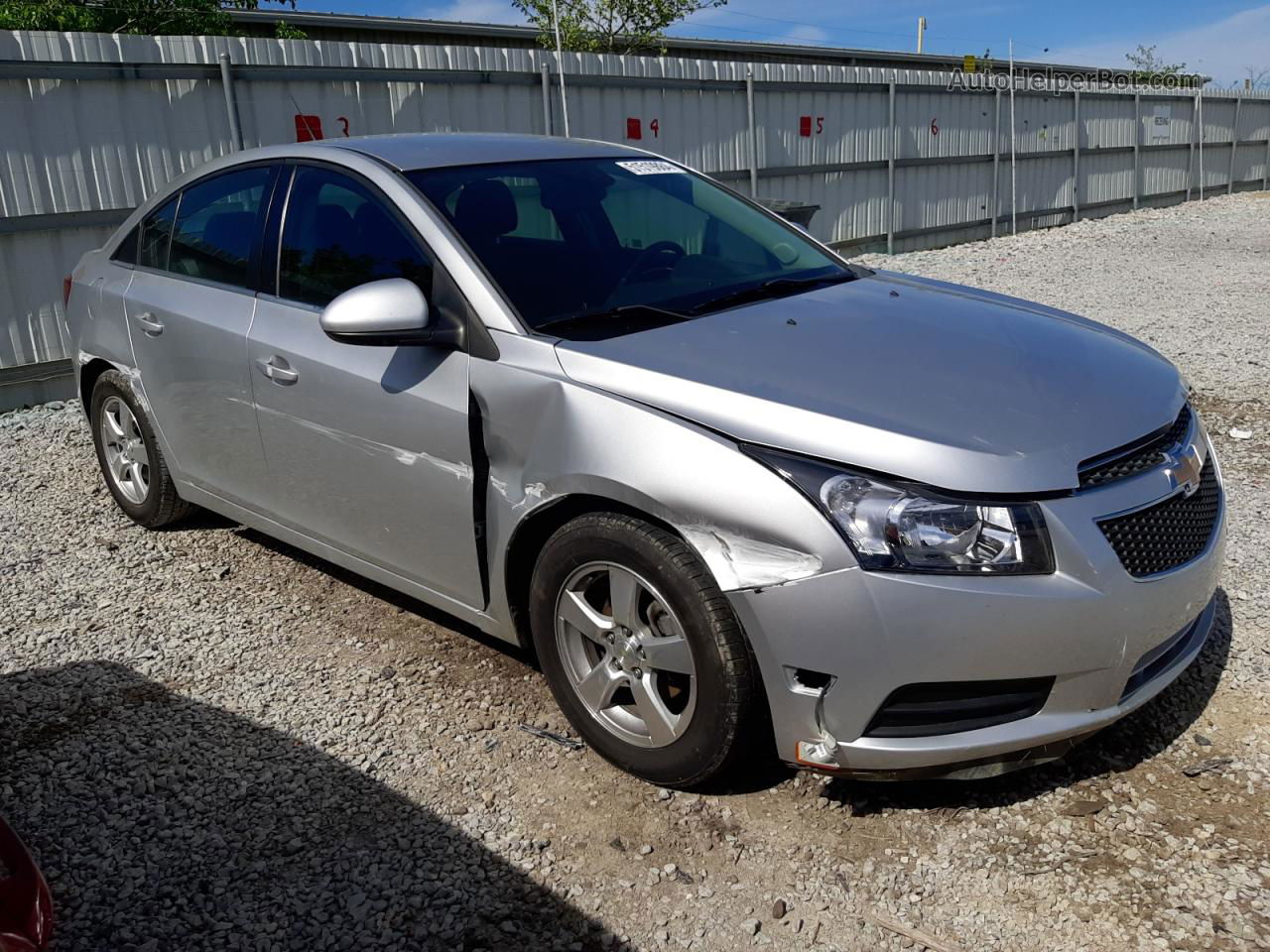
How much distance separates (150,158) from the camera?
835 cm

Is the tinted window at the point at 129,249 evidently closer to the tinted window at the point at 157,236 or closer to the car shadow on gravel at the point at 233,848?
the tinted window at the point at 157,236

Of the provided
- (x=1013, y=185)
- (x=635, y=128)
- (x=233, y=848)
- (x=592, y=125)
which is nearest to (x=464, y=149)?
(x=233, y=848)

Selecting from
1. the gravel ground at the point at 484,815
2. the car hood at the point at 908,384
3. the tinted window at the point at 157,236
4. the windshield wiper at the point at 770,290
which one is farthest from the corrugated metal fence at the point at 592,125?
the car hood at the point at 908,384

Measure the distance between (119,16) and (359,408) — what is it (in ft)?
55.7

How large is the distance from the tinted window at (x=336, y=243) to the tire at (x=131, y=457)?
1294mm

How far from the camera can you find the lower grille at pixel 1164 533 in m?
2.59

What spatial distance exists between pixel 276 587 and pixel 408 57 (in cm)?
675

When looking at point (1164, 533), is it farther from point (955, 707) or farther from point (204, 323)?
point (204, 323)

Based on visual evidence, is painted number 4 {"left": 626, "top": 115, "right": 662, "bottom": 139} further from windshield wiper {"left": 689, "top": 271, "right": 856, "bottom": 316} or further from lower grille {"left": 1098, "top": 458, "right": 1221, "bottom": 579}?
lower grille {"left": 1098, "top": 458, "right": 1221, "bottom": 579}

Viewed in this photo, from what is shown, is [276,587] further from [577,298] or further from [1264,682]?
[1264,682]

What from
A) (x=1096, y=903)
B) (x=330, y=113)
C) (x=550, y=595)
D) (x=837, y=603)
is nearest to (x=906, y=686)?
(x=837, y=603)

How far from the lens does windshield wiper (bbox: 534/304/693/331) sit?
10.5ft

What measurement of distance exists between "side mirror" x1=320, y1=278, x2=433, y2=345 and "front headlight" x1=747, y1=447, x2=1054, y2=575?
133 cm

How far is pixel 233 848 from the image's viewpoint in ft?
9.39
